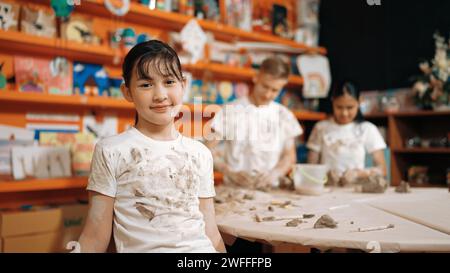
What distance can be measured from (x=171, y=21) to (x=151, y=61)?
65.1 inches

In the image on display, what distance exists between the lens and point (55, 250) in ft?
5.86

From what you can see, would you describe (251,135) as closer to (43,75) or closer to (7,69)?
(43,75)

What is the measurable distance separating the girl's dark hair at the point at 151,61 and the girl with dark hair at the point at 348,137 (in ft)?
4.08

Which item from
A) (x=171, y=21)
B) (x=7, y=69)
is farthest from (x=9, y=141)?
(x=171, y=21)

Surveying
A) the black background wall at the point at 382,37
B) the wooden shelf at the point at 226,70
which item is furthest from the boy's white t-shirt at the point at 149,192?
the black background wall at the point at 382,37

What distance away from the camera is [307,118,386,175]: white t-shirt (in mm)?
2021

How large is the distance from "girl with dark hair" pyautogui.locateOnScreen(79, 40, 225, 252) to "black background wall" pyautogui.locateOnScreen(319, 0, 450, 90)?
1.96m

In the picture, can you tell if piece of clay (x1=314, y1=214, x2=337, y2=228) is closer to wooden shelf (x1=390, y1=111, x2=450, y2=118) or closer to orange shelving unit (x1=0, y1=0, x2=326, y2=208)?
orange shelving unit (x1=0, y1=0, x2=326, y2=208)

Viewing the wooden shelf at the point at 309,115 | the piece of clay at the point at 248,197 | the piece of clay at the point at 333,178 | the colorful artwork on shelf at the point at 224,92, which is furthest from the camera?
the wooden shelf at the point at 309,115

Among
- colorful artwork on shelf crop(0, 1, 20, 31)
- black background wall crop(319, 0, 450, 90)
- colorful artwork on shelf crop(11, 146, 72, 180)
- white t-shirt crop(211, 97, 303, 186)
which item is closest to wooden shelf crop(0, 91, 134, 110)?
colorful artwork on shelf crop(11, 146, 72, 180)

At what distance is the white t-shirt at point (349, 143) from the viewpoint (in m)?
2.02

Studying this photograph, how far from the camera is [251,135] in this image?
1954 mm

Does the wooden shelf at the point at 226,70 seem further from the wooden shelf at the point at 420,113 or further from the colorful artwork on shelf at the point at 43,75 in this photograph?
the wooden shelf at the point at 420,113
